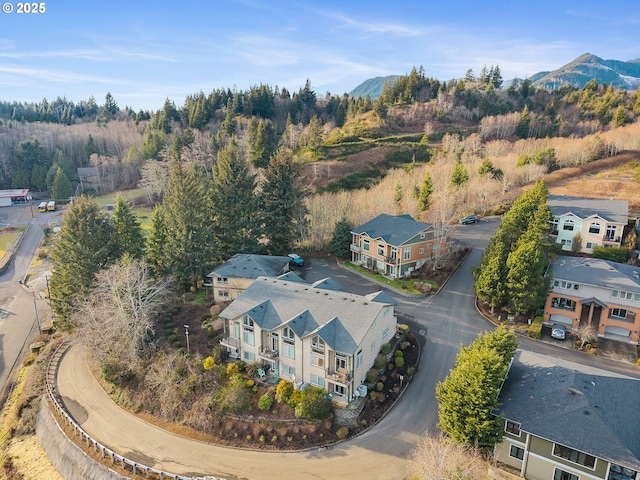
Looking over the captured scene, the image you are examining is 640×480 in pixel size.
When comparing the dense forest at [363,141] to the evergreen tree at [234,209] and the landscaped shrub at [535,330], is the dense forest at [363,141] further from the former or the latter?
the landscaped shrub at [535,330]

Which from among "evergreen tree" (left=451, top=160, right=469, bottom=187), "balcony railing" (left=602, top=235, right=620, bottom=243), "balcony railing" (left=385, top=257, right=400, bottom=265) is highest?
"evergreen tree" (left=451, top=160, right=469, bottom=187)

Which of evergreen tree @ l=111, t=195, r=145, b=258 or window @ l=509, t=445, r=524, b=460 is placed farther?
evergreen tree @ l=111, t=195, r=145, b=258

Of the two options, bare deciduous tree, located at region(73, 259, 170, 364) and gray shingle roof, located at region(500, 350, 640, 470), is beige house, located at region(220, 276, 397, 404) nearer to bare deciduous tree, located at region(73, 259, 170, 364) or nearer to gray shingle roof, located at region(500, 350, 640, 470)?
bare deciduous tree, located at region(73, 259, 170, 364)

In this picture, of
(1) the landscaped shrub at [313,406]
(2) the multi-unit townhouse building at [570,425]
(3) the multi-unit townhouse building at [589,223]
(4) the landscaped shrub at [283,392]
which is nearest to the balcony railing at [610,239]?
(3) the multi-unit townhouse building at [589,223]

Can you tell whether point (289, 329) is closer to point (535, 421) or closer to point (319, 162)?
point (535, 421)

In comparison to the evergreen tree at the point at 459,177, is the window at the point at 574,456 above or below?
below

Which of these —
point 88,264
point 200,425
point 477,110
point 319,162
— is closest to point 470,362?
point 200,425

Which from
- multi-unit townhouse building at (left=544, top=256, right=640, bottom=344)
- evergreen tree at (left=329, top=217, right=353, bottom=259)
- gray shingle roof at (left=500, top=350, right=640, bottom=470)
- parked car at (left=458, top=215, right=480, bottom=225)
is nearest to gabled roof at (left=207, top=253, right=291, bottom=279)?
evergreen tree at (left=329, top=217, right=353, bottom=259)

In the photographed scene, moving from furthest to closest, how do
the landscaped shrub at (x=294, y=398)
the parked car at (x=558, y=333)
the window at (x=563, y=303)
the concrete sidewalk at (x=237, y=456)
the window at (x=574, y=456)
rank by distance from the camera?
the window at (x=563, y=303) < the parked car at (x=558, y=333) < the landscaped shrub at (x=294, y=398) < the concrete sidewalk at (x=237, y=456) < the window at (x=574, y=456)
